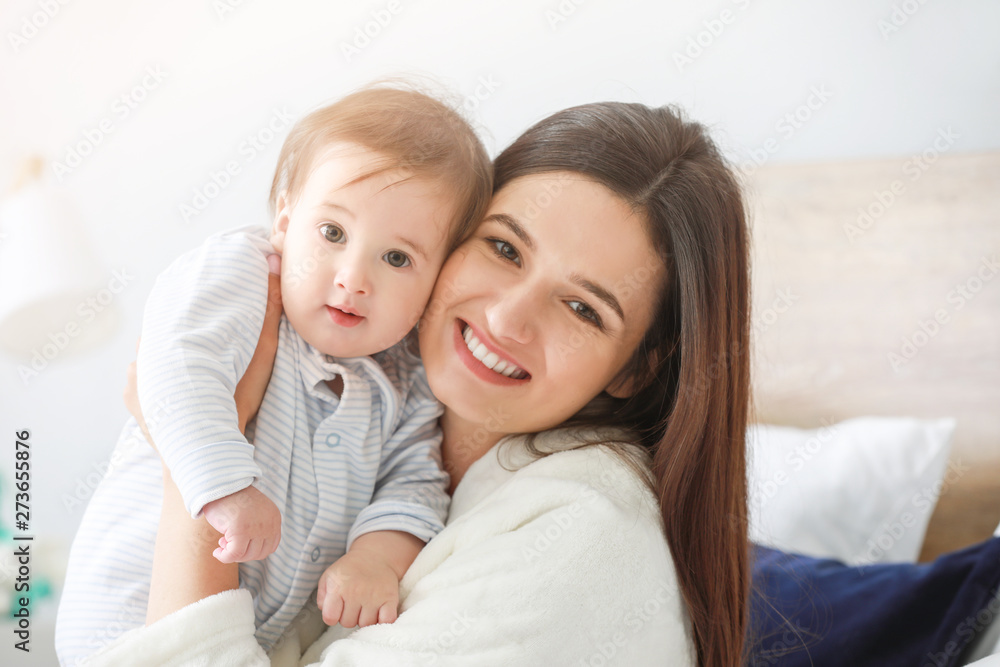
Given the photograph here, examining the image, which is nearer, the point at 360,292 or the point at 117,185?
the point at 360,292

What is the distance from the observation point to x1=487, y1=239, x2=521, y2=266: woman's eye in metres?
1.25

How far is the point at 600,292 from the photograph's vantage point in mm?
1218

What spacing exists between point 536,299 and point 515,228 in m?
0.13

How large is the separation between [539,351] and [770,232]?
56.5 inches

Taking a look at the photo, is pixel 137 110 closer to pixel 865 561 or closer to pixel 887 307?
pixel 887 307

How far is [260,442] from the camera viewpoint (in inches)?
44.9

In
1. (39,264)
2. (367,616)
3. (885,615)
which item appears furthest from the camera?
(39,264)

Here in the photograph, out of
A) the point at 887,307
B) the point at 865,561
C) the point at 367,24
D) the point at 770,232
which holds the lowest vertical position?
the point at 865,561

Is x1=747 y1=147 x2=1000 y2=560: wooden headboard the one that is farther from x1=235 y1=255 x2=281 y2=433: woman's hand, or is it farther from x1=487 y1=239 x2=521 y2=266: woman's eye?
x1=235 y1=255 x2=281 y2=433: woman's hand

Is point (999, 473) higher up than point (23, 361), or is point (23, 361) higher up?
point (999, 473)

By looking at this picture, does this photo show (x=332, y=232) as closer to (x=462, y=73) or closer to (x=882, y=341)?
(x=462, y=73)

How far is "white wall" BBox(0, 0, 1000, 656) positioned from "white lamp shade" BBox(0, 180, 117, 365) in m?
0.34

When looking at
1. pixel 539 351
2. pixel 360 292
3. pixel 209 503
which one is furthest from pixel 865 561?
pixel 209 503

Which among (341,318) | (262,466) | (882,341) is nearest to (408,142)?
(341,318)
